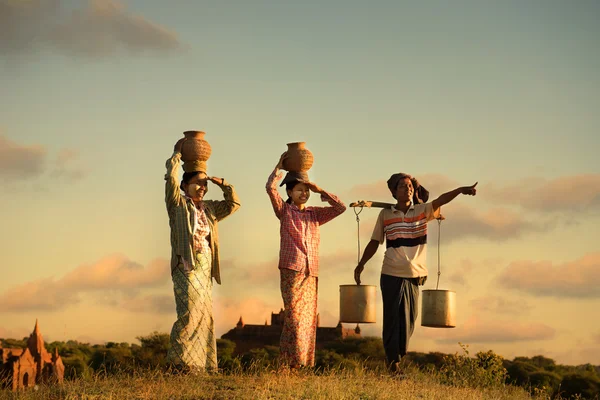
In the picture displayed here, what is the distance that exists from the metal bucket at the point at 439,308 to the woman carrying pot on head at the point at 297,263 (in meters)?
1.49

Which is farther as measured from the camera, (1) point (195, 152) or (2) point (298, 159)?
(2) point (298, 159)

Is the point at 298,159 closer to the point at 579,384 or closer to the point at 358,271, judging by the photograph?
the point at 358,271

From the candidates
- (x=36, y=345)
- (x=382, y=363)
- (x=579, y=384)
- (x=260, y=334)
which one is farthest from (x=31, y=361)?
(x=382, y=363)

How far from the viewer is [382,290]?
1280 centimetres

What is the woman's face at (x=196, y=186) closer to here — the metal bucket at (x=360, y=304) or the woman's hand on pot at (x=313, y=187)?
the woman's hand on pot at (x=313, y=187)

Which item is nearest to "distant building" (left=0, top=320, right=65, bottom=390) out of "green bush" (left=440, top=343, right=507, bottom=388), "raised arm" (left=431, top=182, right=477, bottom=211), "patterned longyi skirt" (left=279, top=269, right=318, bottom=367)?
"green bush" (left=440, top=343, right=507, bottom=388)

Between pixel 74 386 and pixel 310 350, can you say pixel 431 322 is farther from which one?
pixel 74 386

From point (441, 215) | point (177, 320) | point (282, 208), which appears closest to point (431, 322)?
point (441, 215)

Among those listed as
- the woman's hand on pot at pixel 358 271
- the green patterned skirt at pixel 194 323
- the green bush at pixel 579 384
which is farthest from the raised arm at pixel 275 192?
the green bush at pixel 579 384

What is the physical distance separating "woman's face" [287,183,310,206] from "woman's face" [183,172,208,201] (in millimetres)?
1190

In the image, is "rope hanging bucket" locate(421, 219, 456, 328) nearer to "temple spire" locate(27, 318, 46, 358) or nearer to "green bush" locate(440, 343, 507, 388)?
"green bush" locate(440, 343, 507, 388)

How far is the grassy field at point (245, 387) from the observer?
10789 millimetres

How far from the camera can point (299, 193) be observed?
12.8 meters

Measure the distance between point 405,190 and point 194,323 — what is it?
3344 mm
